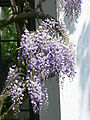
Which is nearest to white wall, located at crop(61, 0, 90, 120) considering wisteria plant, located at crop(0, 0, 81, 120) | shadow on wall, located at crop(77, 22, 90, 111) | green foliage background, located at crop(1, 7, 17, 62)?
shadow on wall, located at crop(77, 22, 90, 111)

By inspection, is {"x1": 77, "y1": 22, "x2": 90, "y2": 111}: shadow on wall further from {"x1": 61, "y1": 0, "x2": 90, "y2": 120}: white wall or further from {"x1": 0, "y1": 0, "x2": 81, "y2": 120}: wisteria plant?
{"x1": 0, "y1": 0, "x2": 81, "y2": 120}: wisteria plant

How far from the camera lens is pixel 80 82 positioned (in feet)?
12.5

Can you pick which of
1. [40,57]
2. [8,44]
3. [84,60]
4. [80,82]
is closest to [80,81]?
[80,82]

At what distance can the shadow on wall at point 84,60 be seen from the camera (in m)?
3.77

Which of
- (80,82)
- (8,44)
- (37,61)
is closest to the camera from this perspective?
(37,61)

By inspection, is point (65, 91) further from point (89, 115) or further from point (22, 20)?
point (22, 20)

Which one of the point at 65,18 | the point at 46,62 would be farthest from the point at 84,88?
the point at 46,62

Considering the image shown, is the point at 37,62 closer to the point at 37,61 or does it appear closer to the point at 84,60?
the point at 37,61

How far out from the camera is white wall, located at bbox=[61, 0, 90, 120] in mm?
3756

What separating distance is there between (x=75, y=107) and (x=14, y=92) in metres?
1.14

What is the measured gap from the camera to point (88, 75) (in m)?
3.84

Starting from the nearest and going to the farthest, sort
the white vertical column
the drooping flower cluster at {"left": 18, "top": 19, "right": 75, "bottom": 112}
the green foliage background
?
the drooping flower cluster at {"left": 18, "top": 19, "right": 75, "bottom": 112} < the white vertical column < the green foliage background

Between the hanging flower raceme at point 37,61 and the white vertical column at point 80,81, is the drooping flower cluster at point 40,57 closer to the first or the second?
the hanging flower raceme at point 37,61

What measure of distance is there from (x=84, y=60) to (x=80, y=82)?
252mm
